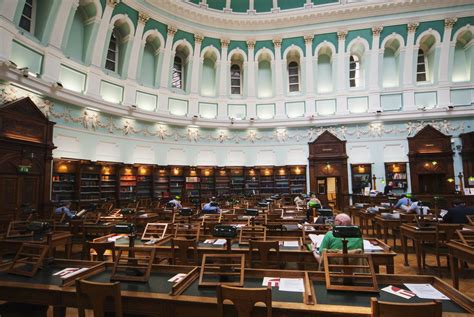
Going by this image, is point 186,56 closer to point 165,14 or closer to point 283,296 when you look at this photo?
point 165,14

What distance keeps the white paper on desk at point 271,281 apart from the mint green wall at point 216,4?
19.0 metres

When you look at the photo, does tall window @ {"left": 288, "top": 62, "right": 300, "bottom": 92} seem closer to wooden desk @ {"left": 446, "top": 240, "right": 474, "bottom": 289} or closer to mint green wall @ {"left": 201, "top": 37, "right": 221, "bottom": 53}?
mint green wall @ {"left": 201, "top": 37, "right": 221, "bottom": 53}

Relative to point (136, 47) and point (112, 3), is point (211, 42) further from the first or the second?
point (112, 3)

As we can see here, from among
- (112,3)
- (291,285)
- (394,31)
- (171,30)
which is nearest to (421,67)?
(394,31)

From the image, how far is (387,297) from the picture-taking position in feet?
7.87

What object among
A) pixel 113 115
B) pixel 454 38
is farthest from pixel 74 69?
pixel 454 38

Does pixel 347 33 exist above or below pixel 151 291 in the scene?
above

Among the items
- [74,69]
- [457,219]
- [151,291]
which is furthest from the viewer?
[74,69]

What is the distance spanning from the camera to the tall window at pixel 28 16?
11024 mm

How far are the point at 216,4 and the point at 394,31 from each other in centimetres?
1141

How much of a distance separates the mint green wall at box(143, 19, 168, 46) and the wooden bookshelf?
15.6 meters

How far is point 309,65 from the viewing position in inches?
695

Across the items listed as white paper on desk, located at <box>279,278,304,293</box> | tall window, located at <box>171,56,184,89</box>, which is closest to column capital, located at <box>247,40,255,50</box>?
tall window, located at <box>171,56,184,89</box>

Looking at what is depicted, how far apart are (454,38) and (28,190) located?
22998 millimetres
